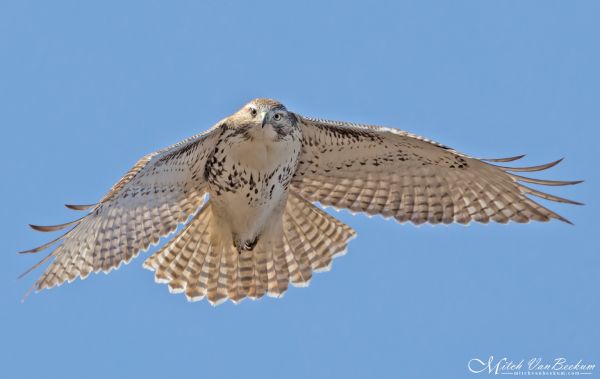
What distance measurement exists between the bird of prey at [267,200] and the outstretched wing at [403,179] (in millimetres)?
13

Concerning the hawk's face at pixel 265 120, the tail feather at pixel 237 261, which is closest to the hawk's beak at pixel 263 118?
the hawk's face at pixel 265 120

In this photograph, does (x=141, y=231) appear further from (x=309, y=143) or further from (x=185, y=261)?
(x=309, y=143)

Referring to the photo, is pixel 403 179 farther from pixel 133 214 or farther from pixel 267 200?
pixel 133 214

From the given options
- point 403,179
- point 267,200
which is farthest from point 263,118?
point 403,179

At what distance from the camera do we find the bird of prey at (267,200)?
12945 millimetres

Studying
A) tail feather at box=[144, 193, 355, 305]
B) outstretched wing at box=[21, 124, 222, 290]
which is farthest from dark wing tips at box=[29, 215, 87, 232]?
tail feather at box=[144, 193, 355, 305]

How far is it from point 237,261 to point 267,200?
1188mm

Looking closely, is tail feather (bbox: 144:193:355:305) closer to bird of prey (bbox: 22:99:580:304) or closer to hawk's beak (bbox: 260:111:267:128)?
bird of prey (bbox: 22:99:580:304)

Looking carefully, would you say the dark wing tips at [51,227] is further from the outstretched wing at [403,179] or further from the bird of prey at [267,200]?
the outstretched wing at [403,179]

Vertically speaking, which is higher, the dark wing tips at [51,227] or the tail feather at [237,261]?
the tail feather at [237,261]

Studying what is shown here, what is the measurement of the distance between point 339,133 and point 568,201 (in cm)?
268

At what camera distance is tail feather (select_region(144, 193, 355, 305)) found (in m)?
14.3

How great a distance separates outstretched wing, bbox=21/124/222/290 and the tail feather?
680 millimetres

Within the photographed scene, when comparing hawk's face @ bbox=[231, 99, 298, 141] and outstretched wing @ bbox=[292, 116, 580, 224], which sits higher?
outstretched wing @ bbox=[292, 116, 580, 224]
